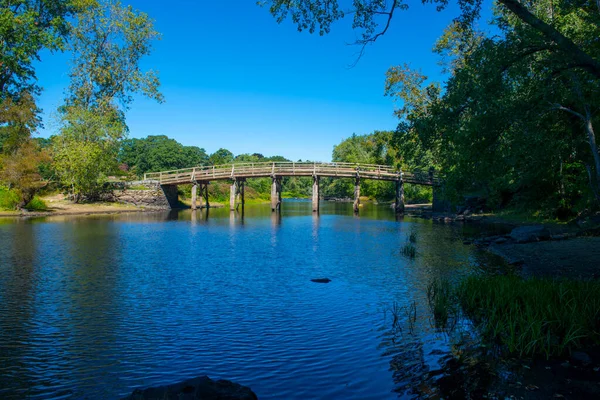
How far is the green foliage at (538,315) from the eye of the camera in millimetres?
7809

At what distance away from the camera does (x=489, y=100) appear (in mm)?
13852

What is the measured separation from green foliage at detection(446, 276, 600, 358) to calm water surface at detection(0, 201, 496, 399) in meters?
1.18

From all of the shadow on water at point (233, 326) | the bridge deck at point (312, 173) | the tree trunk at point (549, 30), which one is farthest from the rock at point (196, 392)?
the bridge deck at point (312, 173)

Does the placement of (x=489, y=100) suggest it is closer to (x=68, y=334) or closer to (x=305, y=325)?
(x=305, y=325)

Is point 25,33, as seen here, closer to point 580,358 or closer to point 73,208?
point 73,208

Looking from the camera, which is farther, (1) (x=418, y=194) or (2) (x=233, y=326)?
(1) (x=418, y=194)

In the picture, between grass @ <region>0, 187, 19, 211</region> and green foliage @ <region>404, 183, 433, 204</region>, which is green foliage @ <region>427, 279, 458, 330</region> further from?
green foliage @ <region>404, 183, 433, 204</region>

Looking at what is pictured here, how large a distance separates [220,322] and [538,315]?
7.05m

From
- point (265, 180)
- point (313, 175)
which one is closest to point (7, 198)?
point (313, 175)

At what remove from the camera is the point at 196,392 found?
5.32m

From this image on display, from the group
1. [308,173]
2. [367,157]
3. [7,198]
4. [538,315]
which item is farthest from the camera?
[367,157]

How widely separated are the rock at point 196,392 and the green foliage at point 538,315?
525cm

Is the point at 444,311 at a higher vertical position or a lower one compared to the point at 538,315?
lower

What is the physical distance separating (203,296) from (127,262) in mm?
7348
